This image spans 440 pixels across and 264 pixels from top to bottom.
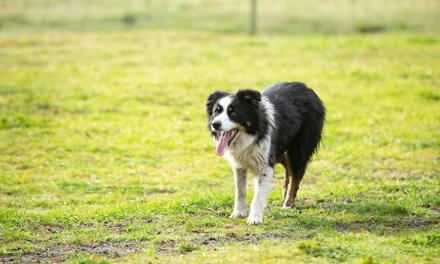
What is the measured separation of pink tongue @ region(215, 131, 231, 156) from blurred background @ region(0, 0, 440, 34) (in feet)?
73.8

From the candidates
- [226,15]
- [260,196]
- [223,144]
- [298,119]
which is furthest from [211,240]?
[226,15]

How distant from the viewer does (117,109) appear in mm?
14953

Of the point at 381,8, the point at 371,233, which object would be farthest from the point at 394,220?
the point at 381,8

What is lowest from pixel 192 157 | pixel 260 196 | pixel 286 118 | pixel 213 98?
pixel 192 157

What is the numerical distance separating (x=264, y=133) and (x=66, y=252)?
302 cm

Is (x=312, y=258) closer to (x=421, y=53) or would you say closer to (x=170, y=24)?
(x=421, y=53)

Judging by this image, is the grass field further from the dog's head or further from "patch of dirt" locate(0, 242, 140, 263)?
the dog's head

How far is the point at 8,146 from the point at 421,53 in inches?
714

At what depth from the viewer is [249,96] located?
6473mm

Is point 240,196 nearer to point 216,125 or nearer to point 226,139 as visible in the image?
point 226,139

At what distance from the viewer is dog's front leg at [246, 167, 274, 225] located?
21.6 ft

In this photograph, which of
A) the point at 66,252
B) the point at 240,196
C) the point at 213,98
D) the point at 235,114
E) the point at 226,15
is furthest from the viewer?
the point at 226,15

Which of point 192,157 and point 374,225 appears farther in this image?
point 192,157

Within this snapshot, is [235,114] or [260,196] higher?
[235,114]
